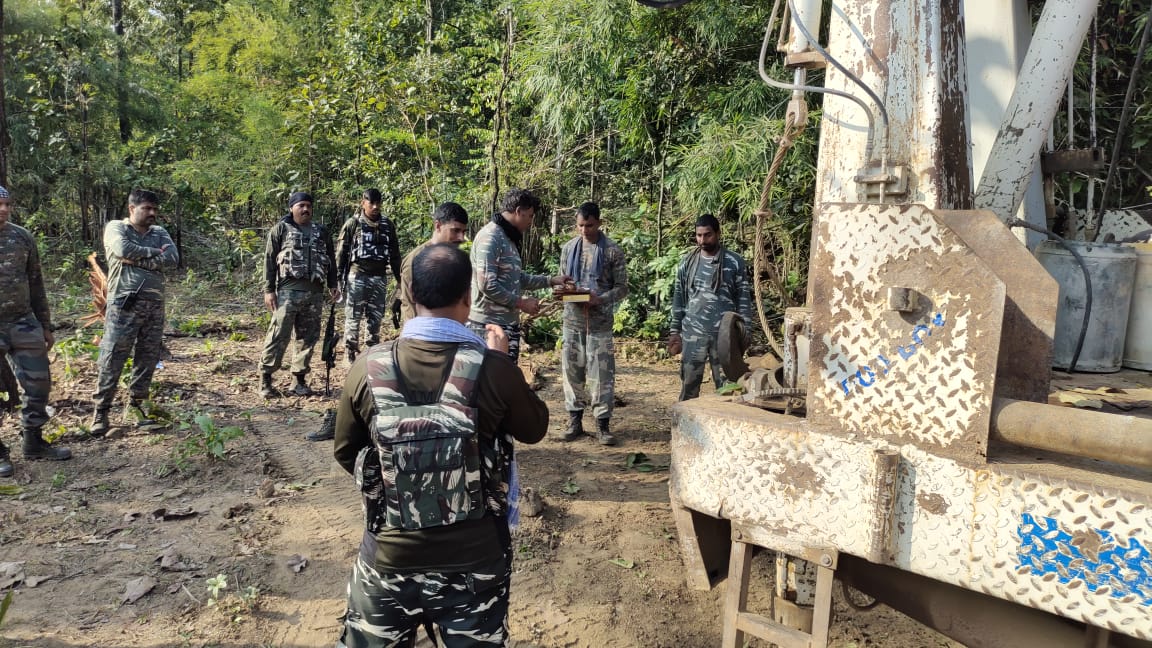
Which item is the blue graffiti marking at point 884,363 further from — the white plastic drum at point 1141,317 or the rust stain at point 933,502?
the white plastic drum at point 1141,317

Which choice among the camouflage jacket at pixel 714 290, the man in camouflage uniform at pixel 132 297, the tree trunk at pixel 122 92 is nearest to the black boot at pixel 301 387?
the man in camouflage uniform at pixel 132 297

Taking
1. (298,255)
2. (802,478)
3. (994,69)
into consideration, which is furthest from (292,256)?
(802,478)

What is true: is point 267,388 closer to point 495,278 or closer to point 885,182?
point 495,278

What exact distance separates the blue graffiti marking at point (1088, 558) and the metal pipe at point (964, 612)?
0.30 metres

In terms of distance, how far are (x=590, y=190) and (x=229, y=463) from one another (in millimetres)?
6856

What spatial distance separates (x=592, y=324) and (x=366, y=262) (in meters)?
2.58

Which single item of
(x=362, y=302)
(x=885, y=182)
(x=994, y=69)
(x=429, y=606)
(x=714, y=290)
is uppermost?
(x=994, y=69)

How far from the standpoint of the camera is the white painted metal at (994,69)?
2.79 m

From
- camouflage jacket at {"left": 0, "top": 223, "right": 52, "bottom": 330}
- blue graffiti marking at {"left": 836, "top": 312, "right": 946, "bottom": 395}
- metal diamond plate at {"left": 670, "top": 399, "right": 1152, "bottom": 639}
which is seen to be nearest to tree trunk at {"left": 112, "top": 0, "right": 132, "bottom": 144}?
camouflage jacket at {"left": 0, "top": 223, "right": 52, "bottom": 330}

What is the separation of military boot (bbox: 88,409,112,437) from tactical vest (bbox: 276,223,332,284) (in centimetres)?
181

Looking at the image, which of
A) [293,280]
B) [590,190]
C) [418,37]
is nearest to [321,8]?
[418,37]

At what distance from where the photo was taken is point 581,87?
9.09 m

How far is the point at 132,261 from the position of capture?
565cm

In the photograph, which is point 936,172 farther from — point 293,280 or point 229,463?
point 293,280
